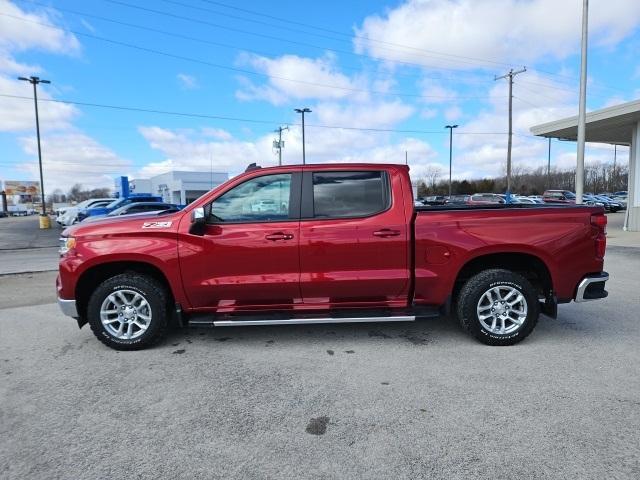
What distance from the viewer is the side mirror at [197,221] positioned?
4371mm

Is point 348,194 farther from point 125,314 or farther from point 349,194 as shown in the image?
point 125,314

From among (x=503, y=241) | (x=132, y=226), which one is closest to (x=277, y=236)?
(x=132, y=226)

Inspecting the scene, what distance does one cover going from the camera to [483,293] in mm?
4555

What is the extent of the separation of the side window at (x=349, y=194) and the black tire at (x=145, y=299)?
71.1 inches

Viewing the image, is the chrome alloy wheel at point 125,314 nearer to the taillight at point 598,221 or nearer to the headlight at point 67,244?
the headlight at point 67,244

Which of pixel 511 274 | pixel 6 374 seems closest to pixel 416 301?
pixel 511 274

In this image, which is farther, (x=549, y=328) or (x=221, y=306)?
(x=549, y=328)

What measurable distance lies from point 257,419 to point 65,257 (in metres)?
2.74

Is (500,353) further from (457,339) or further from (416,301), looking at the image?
(416,301)

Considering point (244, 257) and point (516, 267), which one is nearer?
point (244, 257)

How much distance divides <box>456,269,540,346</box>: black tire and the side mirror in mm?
2724

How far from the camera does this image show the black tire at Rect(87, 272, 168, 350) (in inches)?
178

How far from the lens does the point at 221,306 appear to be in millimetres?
4602

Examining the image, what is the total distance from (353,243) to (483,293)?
1421 mm
